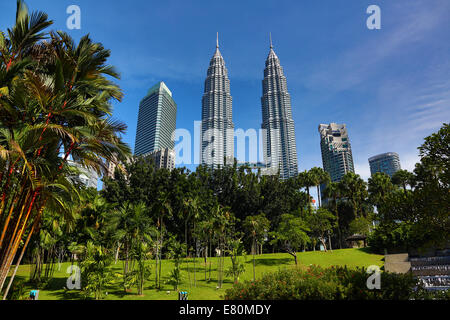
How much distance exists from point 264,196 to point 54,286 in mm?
38525

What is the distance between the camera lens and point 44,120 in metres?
8.69

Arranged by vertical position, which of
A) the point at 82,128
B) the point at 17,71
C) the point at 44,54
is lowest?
the point at 82,128

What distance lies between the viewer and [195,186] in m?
46.7

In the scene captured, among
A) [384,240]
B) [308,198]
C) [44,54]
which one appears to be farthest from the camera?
[308,198]

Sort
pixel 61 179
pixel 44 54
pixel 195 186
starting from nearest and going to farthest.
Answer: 1. pixel 61 179
2. pixel 44 54
3. pixel 195 186

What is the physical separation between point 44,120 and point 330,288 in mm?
11172

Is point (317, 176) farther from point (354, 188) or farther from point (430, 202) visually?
point (430, 202)

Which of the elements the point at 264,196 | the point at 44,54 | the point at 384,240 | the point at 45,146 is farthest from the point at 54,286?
the point at 384,240

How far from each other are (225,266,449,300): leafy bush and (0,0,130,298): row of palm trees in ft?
24.9

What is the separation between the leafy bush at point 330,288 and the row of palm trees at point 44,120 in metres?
7.60

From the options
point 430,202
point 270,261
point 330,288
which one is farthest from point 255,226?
point 330,288

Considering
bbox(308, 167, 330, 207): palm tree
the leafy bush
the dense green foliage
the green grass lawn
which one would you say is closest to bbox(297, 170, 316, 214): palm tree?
bbox(308, 167, 330, 207): palm tree

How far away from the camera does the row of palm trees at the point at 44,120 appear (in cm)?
786
